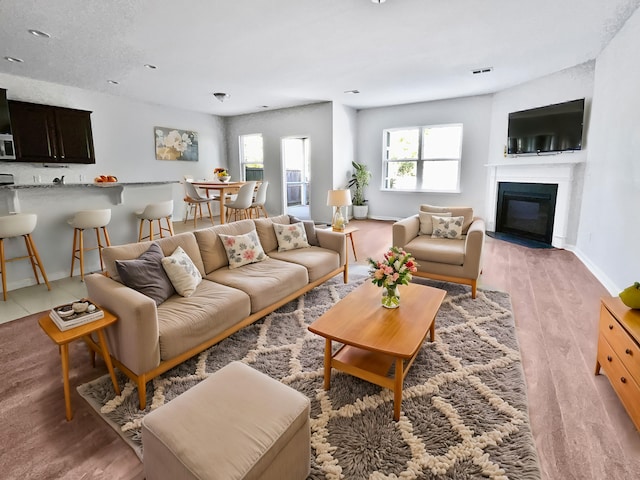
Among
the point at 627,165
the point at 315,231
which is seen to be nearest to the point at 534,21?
the point at 627,165

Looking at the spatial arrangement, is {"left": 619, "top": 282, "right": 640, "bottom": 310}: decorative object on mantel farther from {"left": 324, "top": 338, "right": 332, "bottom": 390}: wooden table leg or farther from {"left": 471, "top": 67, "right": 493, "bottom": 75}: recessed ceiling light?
{"left": 471, "top": 67, "right": 493, "bottom": 75}: recessed ceiling light

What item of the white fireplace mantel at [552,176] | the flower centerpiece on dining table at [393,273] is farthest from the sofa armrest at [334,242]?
the white fireplace mantel at [552,176]

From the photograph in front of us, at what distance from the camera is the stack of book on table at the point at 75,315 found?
1.72 metres

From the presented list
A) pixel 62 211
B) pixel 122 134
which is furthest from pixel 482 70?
pixel 122 134

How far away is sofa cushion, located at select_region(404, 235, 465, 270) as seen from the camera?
330 centimetres

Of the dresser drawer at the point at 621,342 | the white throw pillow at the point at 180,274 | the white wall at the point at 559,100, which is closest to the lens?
the dresser drawer at the point at 621,342

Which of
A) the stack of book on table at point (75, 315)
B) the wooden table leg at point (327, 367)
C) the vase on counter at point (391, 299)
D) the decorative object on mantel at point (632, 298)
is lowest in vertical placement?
the wooden table leg at point (327, 367)

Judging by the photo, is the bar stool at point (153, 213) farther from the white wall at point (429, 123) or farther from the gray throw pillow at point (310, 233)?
the white wall at point (429, 123)

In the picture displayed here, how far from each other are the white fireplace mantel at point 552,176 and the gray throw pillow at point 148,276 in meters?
5.52

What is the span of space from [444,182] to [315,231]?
4513mm

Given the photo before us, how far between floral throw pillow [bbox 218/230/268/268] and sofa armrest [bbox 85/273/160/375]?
1.09m

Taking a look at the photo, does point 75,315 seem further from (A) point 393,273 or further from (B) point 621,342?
(B) point 621,342

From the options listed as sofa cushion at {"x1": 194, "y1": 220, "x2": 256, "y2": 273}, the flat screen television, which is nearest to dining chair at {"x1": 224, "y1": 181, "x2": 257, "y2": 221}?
sofa cushion at {"x1": 194, "y1": 220, "x2": 256, "y2": 273}

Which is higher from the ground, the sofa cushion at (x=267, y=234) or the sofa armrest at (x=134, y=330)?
the sofa cushion at (x=267, y=234)
